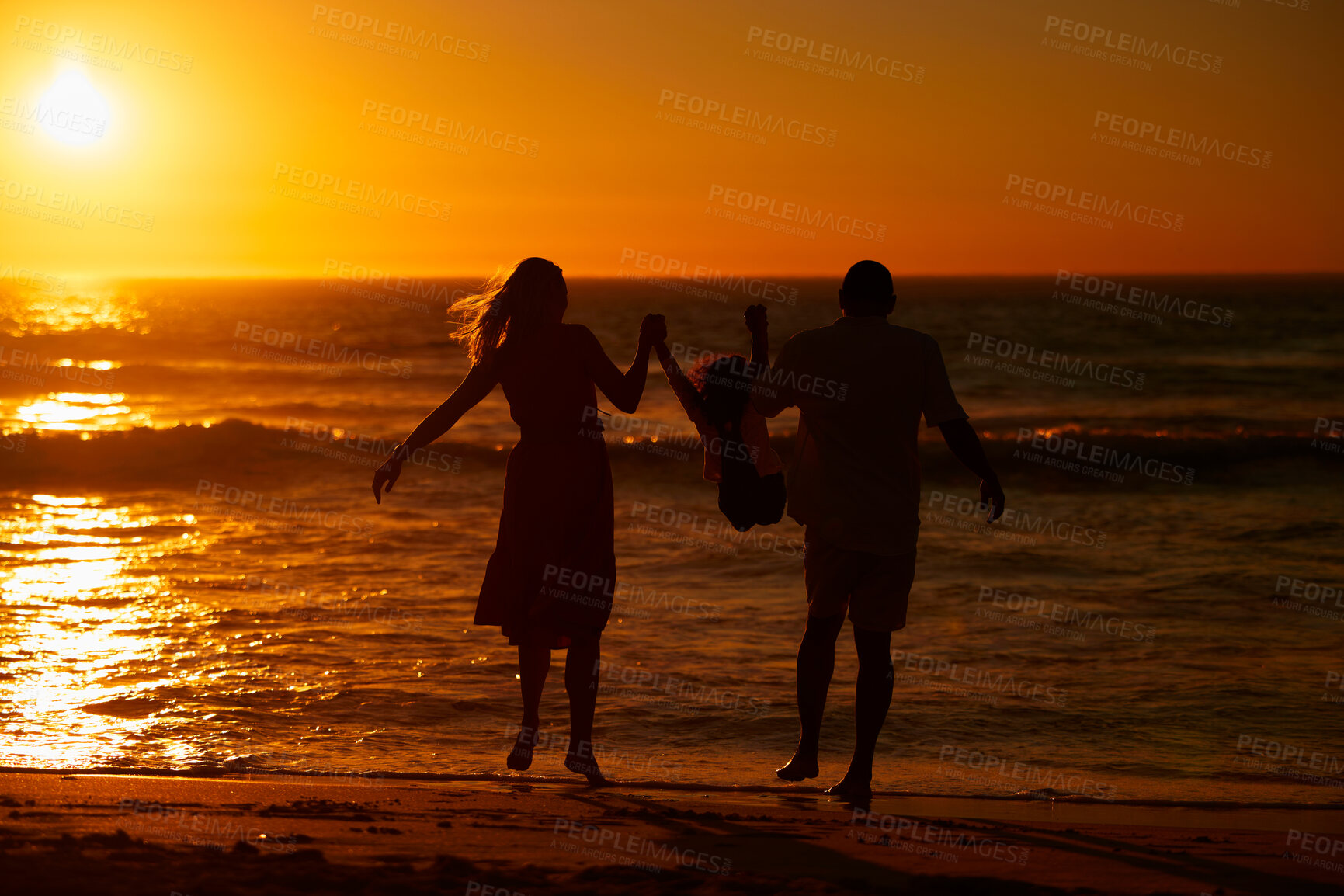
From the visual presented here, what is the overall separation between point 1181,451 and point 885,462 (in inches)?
717

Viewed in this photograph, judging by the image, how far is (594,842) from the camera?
10.4 feet

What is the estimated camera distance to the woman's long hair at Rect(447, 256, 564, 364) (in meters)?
3.94

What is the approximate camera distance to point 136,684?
5668 millimetres

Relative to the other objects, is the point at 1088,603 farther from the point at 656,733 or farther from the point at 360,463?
the point at 360,463

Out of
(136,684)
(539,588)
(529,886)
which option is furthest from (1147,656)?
(136,684)

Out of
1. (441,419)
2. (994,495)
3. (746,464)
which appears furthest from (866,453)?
(441,419)

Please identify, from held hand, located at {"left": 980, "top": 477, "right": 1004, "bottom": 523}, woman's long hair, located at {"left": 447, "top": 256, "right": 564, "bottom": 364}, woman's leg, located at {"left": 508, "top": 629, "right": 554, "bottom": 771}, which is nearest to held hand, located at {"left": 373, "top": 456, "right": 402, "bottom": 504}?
woman's long hair, located at {"left": 447, "top": 256, "right": 564, "bottom": 364}

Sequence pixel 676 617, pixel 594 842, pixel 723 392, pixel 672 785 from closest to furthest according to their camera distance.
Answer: pixel 594 842 → pixel 723 392 → pixel 672 785 → pixel 676 617

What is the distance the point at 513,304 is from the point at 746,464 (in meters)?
1.09

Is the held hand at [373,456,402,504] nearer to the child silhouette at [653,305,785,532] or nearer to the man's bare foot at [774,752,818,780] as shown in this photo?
the child silhouette at [653,305,785,532]

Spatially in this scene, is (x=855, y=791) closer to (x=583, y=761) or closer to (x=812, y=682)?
(x=812, y=682)

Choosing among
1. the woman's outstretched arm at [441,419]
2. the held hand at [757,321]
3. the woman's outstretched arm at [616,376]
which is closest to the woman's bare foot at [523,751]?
the woman's outstretched arm at [441,419]

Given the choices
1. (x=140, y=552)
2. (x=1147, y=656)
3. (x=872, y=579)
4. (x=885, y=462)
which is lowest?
(x=140, y=552)

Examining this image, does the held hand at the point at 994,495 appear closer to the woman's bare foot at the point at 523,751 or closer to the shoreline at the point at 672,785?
the shoreline at the point at 672,785
